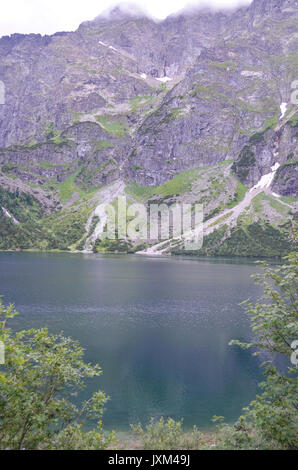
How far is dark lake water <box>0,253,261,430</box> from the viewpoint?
33000mm

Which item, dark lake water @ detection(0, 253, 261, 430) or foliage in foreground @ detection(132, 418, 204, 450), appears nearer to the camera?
foliage in foreground @ detection(132, 418, 204, 450)

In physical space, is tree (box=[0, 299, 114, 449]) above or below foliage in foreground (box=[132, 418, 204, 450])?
above

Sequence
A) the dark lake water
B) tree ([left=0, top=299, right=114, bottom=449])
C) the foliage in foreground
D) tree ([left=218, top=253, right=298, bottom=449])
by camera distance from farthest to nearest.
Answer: the dark lake water
the foliage in foreground
tree ([left=218, top=253, right=298, bottom=449])
tree ([left=0, top=299, right=114, bottom=449])

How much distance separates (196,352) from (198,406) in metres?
16.0

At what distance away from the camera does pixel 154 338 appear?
178ft

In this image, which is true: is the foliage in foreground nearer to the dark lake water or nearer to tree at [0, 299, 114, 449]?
tree at [0, 299, 114, 449]

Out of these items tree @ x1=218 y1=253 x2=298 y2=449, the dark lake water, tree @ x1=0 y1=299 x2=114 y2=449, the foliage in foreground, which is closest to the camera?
tree @ x1=0 y1=299 x2=114 y2=449

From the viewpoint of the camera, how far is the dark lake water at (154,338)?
108 ft

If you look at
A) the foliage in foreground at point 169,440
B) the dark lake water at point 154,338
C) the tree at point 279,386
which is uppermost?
the tree at point 279,386

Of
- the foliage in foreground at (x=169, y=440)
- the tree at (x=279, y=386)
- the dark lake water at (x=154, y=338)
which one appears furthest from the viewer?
the dark lake water at (x=154, y=338)

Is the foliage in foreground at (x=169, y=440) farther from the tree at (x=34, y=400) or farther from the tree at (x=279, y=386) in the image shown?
the tree at (x=34, y=400)

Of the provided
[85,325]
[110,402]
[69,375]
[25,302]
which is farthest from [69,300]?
[69,375]

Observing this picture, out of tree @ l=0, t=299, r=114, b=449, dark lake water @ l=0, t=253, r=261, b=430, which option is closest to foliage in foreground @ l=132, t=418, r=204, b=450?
tree @ l=0, t=299, r=114, b=449

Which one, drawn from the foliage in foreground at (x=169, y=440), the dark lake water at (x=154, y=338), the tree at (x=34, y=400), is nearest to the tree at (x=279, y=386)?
the foliage in foreground at (x=169, y=440)
